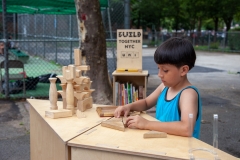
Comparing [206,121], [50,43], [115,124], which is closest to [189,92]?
[115,124]

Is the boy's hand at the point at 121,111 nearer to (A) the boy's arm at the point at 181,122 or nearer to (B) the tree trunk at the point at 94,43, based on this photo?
(A) the boy's arm at the point at 181,122

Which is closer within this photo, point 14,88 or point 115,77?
point 115,77

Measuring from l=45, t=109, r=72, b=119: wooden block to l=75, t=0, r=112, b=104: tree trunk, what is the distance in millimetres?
3443

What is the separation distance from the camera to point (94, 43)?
19.9 ft

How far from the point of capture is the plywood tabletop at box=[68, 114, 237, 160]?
5.81 feet

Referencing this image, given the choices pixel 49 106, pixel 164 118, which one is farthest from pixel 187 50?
pixel 49 106

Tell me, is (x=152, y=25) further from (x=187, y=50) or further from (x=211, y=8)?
(x=187, y=50)

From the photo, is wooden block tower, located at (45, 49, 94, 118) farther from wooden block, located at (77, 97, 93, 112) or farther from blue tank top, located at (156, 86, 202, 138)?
blue tank top, located at (156, 86, 202, 138)

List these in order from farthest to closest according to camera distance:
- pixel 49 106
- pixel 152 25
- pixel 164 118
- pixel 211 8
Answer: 1. pixel 152 25
2. pixel 211 8
3. pixel 49 106
4. pixel 164 118

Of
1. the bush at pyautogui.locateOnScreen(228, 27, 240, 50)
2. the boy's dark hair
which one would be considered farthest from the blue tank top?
the bush at pyautogui.locateOnScreen(228, 27, 240, 50)

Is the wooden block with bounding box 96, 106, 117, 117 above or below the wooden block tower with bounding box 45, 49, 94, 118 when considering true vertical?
below

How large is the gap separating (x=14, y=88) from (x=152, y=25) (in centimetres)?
3299

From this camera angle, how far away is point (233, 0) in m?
27.9

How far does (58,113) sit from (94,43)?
11.8ft
